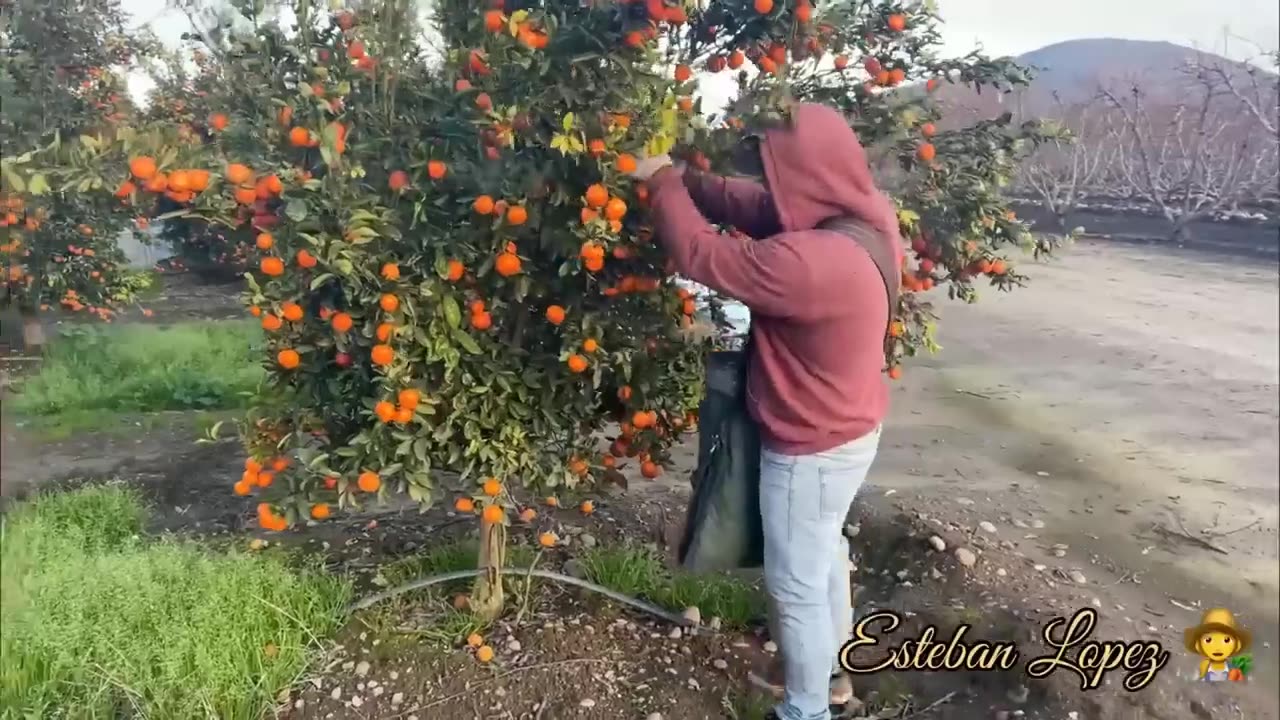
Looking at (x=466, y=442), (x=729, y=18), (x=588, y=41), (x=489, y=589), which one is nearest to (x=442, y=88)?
(x=588, y=41)

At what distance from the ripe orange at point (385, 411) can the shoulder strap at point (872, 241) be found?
75 centimetres

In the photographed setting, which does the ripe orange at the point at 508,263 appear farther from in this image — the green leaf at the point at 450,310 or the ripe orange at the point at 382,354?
the ripe orange at the point at 382,354

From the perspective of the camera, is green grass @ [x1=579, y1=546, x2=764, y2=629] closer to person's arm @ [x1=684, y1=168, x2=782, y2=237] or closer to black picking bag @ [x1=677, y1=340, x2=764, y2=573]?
black picking bag @ [x1=677, y1=340, x2=764, y2=573]

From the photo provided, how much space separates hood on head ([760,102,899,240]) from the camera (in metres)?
1.43

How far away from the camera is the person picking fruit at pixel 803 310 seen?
1.42 meters

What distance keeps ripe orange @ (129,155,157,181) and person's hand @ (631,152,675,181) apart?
67 cm

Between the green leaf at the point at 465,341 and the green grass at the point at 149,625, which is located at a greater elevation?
the green leaf at the point at 465,341

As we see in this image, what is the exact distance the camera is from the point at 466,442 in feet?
5.54

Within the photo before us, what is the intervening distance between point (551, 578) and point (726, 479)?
690mm

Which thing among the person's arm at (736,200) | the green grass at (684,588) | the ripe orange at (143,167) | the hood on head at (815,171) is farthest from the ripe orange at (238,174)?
the green grass at (684,588)

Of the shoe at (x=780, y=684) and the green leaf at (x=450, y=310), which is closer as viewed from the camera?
the green leaf at (x=450, y=310)

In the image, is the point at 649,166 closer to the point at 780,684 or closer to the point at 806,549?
the point at 806,549

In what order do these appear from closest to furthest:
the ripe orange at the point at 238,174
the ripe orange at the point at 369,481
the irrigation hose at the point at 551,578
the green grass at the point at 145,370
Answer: the ripe orange at the point at 238,174 → the ripe orange at the point at 369,481 → the green grass at the point at 145,370 → the irrigation hose at the point at 551,578

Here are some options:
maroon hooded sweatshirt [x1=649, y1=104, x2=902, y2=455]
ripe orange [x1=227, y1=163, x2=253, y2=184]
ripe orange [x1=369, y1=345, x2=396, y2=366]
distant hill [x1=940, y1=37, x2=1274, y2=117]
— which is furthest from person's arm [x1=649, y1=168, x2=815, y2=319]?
distant hill [x1=940, y1=37, x2=1274, y2=117]
